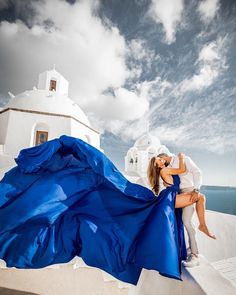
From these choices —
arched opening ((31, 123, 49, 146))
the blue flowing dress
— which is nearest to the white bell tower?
arched opening ((31, 123, 49, 146))

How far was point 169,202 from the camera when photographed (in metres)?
2.03

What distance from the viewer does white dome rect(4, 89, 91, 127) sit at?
1117 cm

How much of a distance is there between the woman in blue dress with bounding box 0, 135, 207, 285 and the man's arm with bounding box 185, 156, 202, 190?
0.11 m

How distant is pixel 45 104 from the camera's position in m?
11.5

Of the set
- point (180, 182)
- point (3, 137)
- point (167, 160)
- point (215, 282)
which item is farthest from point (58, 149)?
point (3, 137)

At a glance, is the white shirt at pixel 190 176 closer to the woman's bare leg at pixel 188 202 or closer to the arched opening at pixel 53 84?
the woman's bare leg at pixel 188 202

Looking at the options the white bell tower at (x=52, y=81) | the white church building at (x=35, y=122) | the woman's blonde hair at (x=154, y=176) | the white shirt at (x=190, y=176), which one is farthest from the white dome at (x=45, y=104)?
the white shirt at (x=190, y=176)

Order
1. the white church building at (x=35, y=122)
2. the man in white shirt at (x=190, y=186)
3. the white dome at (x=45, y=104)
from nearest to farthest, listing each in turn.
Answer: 1. the man in white shirt at (x=190, y=186)
2. the white church building at (x=35, y=122)
3. the white dome at (x=45, y=104)

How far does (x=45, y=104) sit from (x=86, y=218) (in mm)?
11334

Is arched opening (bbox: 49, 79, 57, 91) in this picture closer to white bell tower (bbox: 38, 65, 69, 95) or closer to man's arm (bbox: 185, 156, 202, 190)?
white bell tower (bbox: 38, 65, 69, 95)

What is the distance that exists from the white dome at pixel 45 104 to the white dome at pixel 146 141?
1185cm

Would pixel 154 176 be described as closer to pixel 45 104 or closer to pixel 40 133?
pixel 40 133

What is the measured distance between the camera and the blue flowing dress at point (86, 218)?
1.91m

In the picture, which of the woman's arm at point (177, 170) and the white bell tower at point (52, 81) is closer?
the woman's arm at point (177, 170)
